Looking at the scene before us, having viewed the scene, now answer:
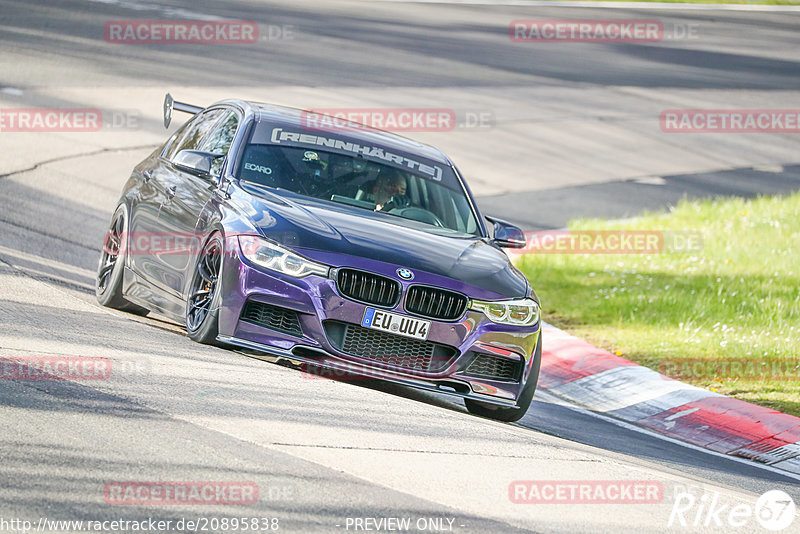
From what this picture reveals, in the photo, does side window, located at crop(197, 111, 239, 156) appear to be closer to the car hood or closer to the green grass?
the car hood

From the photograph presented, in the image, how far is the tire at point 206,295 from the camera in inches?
292

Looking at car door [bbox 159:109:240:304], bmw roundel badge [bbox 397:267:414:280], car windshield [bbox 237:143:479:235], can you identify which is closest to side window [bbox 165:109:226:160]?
car door [bbox 159:109:240:304]

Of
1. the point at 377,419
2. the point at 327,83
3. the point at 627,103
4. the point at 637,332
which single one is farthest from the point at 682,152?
the point at 377,419

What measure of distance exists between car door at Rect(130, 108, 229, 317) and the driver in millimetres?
1126

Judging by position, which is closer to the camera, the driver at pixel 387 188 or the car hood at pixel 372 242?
the car hood at pixel 372 242

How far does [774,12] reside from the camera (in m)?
40.8

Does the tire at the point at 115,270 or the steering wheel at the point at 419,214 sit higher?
the steering wheel at the point at 419,214

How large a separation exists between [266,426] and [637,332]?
20.6 feet

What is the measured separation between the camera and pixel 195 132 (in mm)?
9609

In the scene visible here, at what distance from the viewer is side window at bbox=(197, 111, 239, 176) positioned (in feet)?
28.5

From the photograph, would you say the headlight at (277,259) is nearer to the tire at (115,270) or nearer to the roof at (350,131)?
the roof at (350,131)

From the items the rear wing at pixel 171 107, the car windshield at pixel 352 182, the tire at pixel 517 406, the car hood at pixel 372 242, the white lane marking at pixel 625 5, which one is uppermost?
the white lane marking at pixel 625 5

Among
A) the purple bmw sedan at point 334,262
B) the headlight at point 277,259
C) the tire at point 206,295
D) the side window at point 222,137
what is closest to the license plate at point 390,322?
the purple bmw sedan at point 334,262

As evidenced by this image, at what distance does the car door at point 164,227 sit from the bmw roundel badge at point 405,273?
160 cm
